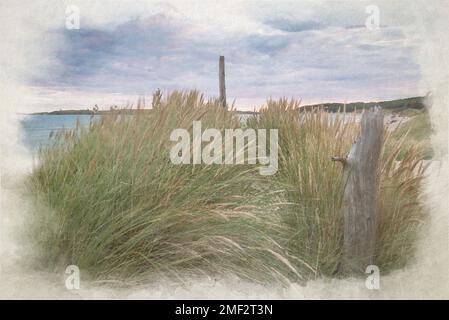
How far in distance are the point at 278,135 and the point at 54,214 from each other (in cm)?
252

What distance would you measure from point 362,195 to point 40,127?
262cm

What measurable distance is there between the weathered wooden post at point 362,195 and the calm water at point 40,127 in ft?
7.16

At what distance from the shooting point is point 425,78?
4.42 meters

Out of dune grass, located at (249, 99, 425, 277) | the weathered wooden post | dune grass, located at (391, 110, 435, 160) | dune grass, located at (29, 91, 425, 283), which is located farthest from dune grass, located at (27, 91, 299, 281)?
dune grass, located at (391, 110, 435, 160)

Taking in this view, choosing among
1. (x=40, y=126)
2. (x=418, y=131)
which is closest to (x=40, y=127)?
(x=40, y=126)

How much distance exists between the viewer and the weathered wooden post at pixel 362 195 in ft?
13.2

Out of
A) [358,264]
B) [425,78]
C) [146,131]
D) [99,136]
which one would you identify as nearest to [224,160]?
[146,131]

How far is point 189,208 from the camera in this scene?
3.86 m

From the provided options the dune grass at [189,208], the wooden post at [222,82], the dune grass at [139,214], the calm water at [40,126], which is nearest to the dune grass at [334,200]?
the dune grass at [189,208]

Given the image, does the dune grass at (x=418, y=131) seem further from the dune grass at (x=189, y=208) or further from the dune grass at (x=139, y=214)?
the dune grass at (x=139, y=214)

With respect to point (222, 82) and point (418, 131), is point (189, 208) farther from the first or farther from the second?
point (418, 131)

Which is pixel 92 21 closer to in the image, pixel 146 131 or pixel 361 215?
pixel 146 131

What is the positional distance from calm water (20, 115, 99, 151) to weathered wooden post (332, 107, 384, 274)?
2181 mm

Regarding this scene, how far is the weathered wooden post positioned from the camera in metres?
4.01
